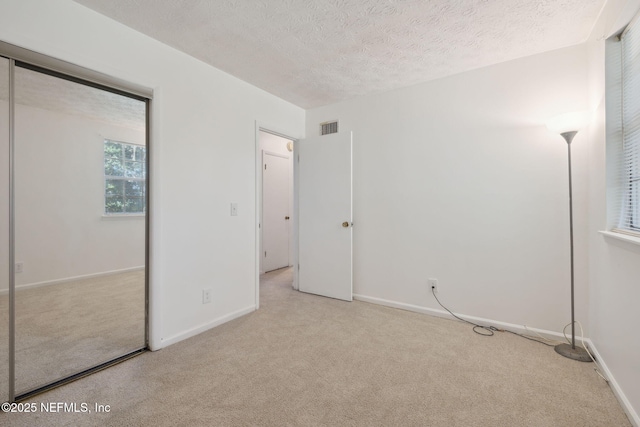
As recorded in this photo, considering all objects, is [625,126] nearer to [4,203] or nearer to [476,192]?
[476,192]

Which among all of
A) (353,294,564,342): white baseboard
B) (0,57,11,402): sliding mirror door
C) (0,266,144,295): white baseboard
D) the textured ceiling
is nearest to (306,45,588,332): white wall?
(353,294,564,342): white baseboard

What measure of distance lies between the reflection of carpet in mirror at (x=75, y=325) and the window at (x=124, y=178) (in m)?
0.52

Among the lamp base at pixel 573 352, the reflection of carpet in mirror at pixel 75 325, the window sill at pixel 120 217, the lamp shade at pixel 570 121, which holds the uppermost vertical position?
the lamp shade at pixel 570 121

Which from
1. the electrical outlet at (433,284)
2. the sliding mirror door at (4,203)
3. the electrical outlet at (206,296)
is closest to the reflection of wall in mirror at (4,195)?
the sliding mirror door at (4,203)

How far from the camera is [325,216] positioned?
3.51 meters

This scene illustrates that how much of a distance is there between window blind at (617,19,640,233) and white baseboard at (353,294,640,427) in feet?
3.02

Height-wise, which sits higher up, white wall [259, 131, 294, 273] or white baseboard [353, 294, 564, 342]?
white wall [259, 131, 294, 273]

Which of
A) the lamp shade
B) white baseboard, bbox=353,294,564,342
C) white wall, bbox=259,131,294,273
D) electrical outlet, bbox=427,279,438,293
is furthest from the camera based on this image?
white wall, bbox=259,131,294,273

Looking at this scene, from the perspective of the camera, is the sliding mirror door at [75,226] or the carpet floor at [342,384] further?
the sliding mirror door at [75,226]

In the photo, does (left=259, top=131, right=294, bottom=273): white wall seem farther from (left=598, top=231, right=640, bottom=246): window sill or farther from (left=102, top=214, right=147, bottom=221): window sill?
(left=598, top=231, right=640, bottom=246): window sill

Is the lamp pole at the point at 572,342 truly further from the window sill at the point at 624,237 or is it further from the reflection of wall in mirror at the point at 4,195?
the reflection of wall in mirror at the point at 4,195

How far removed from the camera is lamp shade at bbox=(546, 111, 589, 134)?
1990 millimetres

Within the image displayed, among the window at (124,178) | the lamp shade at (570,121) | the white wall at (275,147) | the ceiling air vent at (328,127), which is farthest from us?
the white wall at (275,147)

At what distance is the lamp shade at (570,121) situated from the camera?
199cm
